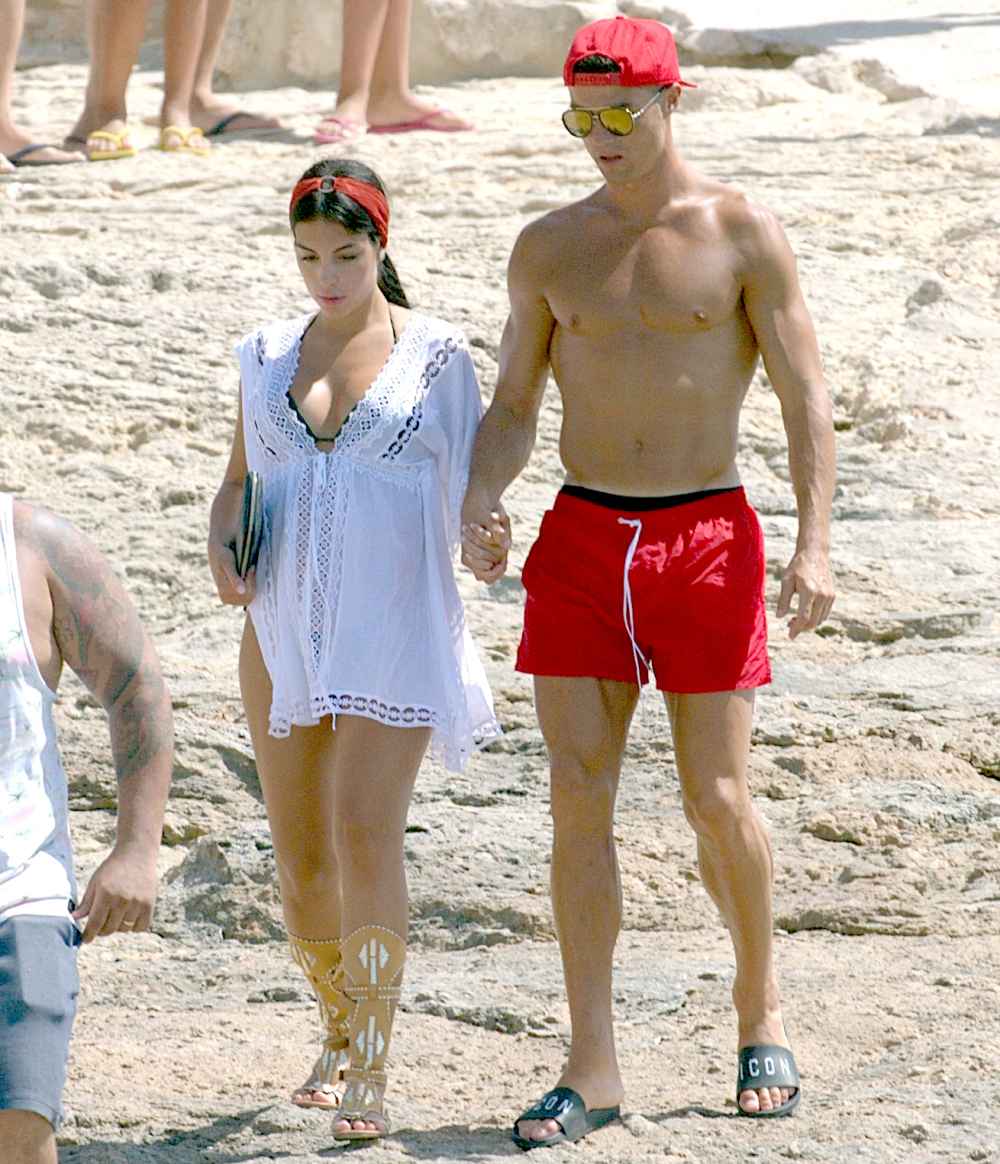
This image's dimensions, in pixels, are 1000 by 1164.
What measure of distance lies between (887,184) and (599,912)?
5.47 meters

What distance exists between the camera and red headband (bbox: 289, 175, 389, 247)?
4176mm

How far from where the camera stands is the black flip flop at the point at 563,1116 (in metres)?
3.98

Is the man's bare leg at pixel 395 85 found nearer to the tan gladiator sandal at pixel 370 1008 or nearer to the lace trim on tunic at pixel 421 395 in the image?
the lace trim on tunic at pixel 421 395

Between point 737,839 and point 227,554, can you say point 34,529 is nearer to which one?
point 227,554

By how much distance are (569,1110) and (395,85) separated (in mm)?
6158

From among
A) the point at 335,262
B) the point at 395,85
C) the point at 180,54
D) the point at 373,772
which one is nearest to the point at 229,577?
the point at 373,772

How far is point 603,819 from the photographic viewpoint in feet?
13.6

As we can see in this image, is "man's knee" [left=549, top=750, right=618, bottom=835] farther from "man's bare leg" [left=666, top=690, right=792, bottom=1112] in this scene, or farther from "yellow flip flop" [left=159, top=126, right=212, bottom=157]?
"yellow flip flop" [left=159, top=126, right=212, bottom=157]

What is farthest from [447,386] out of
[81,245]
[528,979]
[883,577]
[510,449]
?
[81,245]

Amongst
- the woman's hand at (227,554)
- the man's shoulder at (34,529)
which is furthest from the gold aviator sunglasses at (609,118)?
the man's shoulder at (34,529)

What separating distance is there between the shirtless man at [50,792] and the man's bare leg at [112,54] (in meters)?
5.76

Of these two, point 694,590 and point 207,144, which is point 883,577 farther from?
point 207,144

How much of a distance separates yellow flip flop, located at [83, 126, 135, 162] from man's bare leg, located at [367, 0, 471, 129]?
1054 millimetres

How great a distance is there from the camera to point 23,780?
3.25 meters
